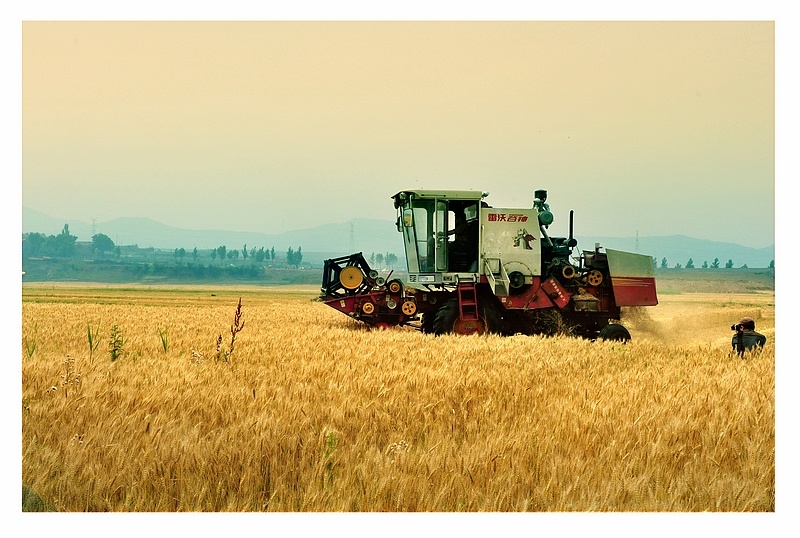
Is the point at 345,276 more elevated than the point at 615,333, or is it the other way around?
the point at 345,276

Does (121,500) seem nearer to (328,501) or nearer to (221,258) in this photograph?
(328,501)

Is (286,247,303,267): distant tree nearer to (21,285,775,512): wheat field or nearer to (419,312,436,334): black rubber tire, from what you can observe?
(419,312,436,334): black rubber tire

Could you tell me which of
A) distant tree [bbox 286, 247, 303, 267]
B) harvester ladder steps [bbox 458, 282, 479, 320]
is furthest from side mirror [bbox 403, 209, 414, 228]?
distant tree [bbox 286, 247, 303, 267]

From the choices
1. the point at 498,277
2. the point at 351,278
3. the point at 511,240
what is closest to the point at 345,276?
the point at 351,278

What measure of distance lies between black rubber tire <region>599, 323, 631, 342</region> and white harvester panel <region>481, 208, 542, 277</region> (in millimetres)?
1757

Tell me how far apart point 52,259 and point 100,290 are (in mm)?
21652

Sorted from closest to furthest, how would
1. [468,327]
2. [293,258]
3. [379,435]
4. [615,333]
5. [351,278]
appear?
[379,435] → [468,327] → [615,333] → [351,278] → [293,258]

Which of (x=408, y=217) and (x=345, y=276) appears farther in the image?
(x=345, y=276)

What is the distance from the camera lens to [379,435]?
5395 mm

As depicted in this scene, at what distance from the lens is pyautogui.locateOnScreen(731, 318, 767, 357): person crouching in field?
964 cm

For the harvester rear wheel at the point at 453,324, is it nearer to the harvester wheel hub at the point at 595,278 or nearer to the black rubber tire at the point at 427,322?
the black rubber tire at the point at 427,322

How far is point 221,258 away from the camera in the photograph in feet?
184

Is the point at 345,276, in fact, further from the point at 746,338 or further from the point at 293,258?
the point at 293,258

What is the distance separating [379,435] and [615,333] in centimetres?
941
